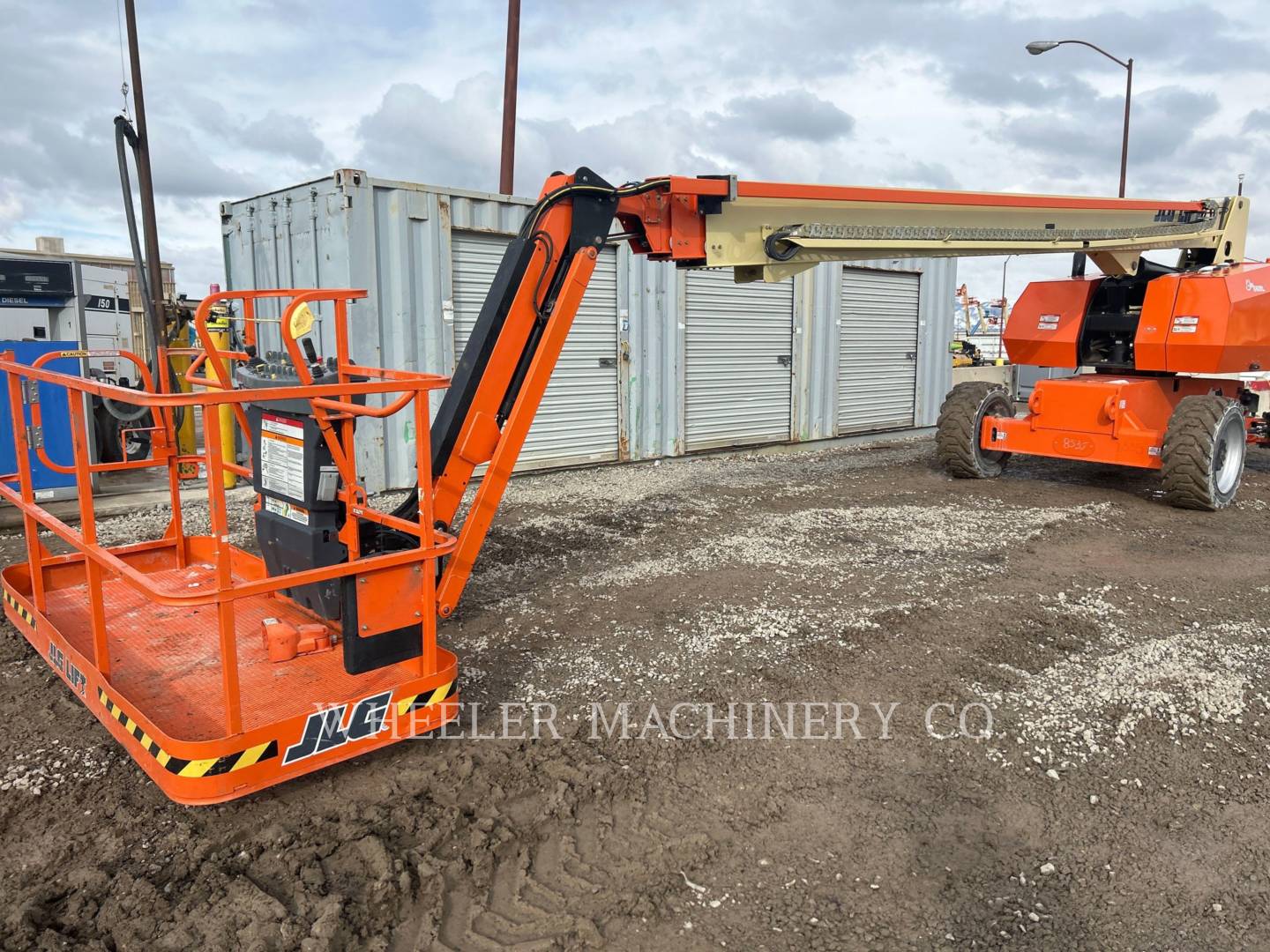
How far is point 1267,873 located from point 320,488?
3625 millimetres

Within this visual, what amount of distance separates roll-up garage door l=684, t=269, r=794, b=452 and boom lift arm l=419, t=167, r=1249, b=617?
4603 mm

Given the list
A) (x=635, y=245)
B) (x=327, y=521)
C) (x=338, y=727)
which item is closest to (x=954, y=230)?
(x=635, y=245)

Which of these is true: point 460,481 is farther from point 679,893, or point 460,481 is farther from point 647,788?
point 679,893

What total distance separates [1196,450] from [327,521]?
24.2ft

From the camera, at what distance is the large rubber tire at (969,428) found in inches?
370

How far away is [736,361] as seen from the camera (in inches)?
476

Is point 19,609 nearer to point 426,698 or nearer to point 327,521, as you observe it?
point 327,521

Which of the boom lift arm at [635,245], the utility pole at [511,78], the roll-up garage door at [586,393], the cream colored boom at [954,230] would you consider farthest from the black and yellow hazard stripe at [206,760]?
the utility pole at [511,78]

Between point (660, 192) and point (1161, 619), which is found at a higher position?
point (660, 192)

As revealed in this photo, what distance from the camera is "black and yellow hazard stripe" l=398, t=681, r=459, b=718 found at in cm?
356

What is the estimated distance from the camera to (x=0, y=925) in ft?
8.78

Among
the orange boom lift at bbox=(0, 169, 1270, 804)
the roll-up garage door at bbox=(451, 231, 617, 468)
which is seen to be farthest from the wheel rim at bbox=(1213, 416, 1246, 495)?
the roll-up garage door at bbox=(451, 231, 617, 468)

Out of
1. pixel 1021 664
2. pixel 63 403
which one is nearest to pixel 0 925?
pixel 1021 664

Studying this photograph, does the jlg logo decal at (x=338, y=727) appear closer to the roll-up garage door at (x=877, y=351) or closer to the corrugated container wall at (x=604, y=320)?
the corrugated container wall at (x=604, y=320)
